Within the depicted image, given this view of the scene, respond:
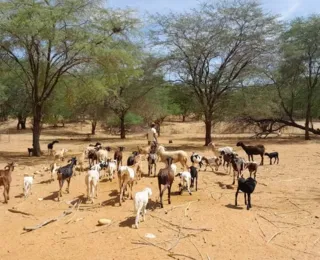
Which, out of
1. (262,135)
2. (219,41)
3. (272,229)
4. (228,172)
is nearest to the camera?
(272,229)

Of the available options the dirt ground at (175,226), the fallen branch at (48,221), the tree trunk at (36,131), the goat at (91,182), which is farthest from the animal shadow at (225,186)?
the tree trunk at (36,131)

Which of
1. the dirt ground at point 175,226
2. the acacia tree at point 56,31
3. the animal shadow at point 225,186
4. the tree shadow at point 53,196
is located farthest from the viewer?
the acacia tree at point 56,31

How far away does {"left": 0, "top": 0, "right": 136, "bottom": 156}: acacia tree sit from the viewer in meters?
15.4

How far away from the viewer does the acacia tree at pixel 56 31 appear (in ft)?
50.7

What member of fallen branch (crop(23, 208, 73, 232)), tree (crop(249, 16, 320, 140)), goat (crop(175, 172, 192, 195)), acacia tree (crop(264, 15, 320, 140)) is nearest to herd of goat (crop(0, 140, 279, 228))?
goat (crop(175, 172, 192, 195))

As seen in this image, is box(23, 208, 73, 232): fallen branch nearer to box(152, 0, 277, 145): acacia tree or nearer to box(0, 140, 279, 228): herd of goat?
box(0, 140, 279, 228): herd of goat

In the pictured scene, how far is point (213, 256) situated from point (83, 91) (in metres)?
13.9

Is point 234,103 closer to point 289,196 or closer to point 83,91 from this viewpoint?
point 83,91

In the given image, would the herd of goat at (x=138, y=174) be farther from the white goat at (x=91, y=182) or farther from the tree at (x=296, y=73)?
the tree at (x=296, y=73)

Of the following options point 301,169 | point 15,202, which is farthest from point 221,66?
point 15,202

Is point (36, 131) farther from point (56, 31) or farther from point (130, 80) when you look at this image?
point (130, 80)

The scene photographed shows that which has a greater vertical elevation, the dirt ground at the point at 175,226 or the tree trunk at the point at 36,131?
the tree trunk at the point at 36,131

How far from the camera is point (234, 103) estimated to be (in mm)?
25391

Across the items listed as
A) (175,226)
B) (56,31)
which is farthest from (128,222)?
(56,31)
